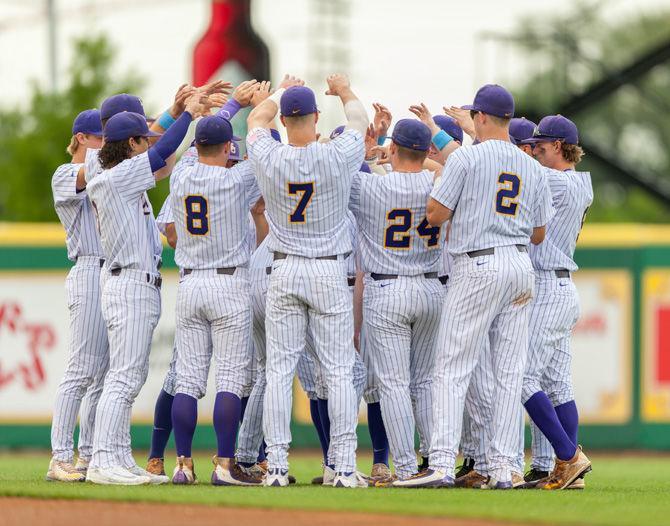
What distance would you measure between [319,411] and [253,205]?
1.46 meters

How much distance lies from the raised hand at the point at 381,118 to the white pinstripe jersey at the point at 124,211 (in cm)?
163

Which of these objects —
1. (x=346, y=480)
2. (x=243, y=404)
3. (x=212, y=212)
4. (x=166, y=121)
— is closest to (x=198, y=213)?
(x=212, y=212)

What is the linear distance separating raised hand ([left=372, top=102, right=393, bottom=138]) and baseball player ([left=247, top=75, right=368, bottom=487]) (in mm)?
796

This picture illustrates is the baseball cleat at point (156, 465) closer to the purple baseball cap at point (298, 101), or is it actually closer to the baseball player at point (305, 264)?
the baseball player at point (305, 264)

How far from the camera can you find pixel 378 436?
9.42 metres

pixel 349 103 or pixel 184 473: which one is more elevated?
pixel 349 103

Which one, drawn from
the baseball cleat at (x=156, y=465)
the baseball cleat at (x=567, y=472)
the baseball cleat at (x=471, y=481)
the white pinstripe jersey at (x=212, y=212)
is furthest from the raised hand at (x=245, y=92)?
the baseball cleat at (x=567, y=472)

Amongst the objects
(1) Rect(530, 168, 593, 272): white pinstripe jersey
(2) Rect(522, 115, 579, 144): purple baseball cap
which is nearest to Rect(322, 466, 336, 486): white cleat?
(1) Rect(530, 168, 593, 272): white pinstripe jersey

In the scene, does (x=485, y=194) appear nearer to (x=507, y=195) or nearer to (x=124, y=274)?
(x=507, y=195)

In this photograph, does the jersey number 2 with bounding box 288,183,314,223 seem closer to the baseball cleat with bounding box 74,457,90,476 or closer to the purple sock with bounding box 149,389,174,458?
the purple sock with bounding box 149,389,174,458

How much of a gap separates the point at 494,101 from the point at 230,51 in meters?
9.37

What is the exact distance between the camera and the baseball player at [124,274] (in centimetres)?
863

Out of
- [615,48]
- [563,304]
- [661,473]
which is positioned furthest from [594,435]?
[615,48]

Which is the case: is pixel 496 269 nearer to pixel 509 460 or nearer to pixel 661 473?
pixel 509 460
